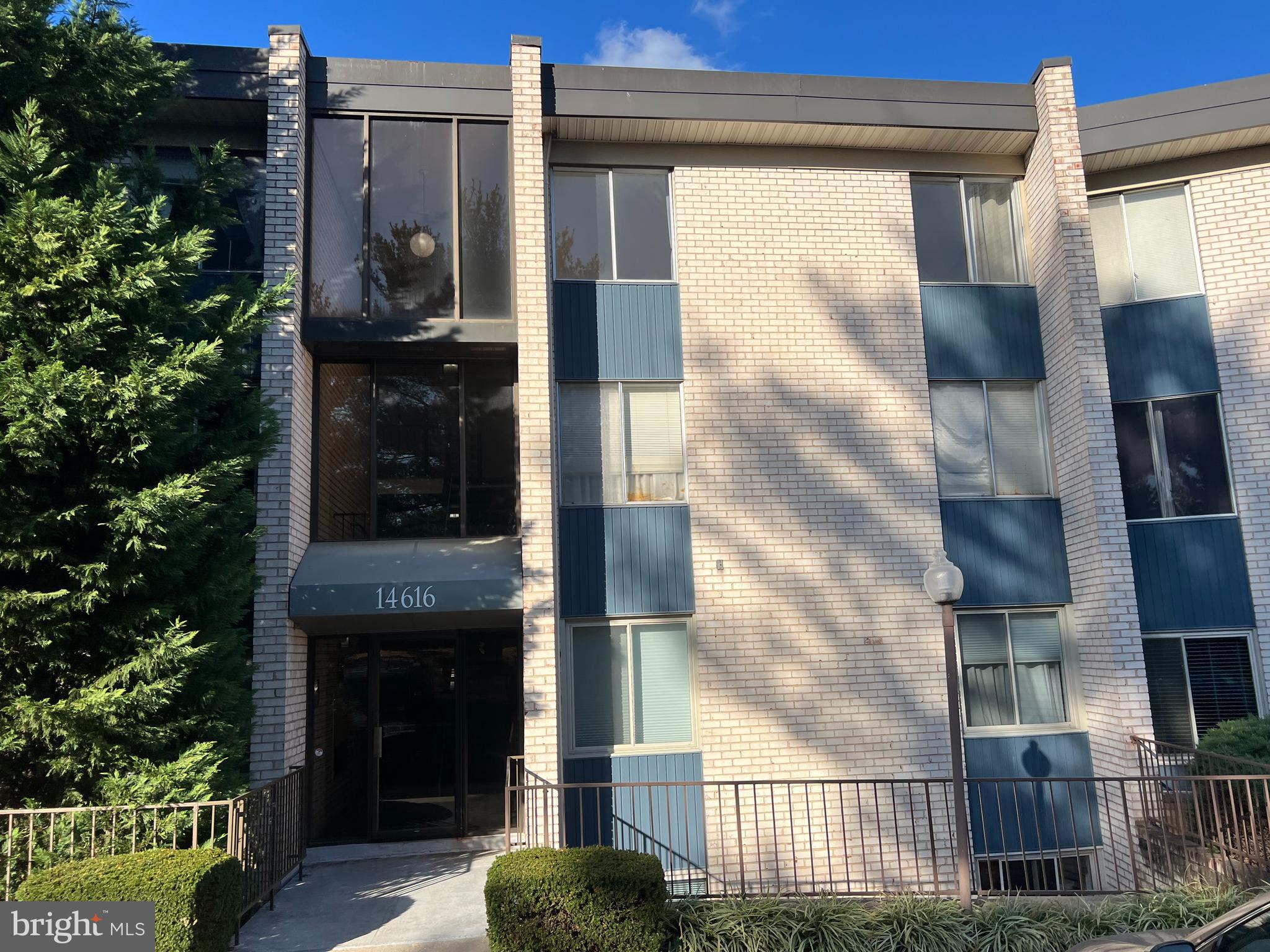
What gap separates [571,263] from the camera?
11.2 meters

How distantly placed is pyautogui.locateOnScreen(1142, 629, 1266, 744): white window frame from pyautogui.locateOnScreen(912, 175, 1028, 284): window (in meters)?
5.03

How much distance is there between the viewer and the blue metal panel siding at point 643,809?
9.66 metres

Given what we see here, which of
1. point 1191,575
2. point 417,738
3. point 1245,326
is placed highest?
point 1245,326

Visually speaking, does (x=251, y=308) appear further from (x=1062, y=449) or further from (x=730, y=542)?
(x=1062, y=449)

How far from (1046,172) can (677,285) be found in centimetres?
520

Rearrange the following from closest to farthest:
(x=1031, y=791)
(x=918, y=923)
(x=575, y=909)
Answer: (x=575, y=909) → (x=918, y=923) → (x=1031, y=791)

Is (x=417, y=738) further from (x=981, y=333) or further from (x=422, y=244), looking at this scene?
(x=981, y=333)

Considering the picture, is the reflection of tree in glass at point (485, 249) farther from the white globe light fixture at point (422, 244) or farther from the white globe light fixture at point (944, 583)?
the white globe light fixture at point (944, 583)

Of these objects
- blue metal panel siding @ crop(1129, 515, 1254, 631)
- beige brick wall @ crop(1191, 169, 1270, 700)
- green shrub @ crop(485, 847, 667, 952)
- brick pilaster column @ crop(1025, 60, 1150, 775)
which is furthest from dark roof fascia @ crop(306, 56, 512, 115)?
blue metal panel siding @ crop(1129, 515, 1254, 631)

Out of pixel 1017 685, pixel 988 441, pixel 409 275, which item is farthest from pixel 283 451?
pixel 1017 685

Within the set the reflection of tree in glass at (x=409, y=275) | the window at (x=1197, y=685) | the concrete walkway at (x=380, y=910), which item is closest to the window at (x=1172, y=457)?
the window at (x=1197, y=685)

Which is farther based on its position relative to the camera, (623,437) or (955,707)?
(623,437)

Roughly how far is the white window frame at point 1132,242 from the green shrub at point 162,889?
466 inches

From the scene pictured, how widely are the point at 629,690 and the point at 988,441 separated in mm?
5795
